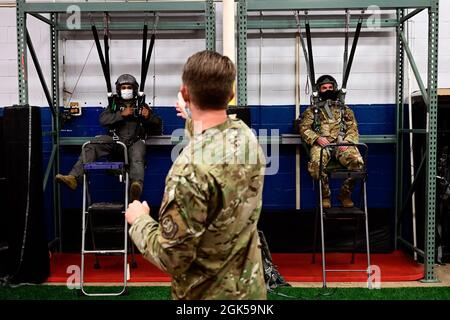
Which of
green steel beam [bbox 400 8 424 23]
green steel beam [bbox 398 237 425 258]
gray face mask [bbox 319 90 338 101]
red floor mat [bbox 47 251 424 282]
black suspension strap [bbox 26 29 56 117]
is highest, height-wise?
green steel beam [bbox 400 8 424 23]

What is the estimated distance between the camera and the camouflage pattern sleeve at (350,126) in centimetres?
512

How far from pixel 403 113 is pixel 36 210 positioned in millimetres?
3872

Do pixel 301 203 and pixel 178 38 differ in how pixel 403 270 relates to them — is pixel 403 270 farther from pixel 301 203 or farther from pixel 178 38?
pixel 178 38

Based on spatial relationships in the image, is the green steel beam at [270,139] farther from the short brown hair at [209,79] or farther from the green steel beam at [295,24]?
the short brown hair at [209,79]

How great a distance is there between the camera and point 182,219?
1658mm

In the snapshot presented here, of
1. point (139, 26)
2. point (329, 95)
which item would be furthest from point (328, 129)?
point (139, 26)

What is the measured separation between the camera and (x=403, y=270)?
16.7 feet

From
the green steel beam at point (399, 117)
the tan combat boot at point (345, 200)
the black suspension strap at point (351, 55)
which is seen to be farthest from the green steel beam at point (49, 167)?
the green steel beam at point (399, 117)

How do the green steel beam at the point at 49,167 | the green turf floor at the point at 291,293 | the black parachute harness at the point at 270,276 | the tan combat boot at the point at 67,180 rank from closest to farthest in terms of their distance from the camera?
1. the green turf floor at the point at 291,293
2. the black parachute harness at the point at 270,276
3. the tan combat boot at the point at 67,180
4. the green steel beam at the point at 49,167

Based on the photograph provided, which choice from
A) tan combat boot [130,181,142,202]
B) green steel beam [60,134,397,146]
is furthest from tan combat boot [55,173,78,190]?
green steel beam [60,134,397,146]

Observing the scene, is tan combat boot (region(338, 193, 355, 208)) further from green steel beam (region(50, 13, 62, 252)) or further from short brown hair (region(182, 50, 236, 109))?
short brown hair (region(182, 50, 236, 109))

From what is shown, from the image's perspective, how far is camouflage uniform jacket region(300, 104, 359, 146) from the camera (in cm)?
516

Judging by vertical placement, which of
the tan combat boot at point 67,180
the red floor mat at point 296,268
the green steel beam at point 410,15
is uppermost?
the green steel beam at point 410,15

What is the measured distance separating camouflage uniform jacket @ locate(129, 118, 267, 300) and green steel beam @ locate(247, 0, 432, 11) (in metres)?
3.17
